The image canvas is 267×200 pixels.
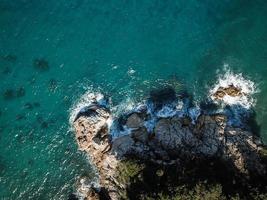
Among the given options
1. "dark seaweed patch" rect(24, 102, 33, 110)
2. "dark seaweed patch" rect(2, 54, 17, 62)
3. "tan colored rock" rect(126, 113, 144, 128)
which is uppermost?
"dark seaweed patch" rect(2, 54, 17, 62)

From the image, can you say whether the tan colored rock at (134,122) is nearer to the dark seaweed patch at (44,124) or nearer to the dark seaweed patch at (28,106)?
the dark seaweed patch at (44,124)

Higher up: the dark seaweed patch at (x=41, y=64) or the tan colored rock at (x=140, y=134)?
the dark seaweed patch at (x=41, y=64)

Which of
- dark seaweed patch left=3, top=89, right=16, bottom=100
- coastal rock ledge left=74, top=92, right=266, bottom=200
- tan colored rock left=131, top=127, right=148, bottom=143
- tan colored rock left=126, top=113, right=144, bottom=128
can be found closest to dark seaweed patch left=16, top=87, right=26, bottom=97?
dark seaweed patch left=3, top=89, right=16, bottom=100

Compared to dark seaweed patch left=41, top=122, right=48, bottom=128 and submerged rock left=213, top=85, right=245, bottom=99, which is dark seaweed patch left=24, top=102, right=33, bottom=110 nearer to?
dark seaweed patch left=41, top=122, right=48, bottom=128

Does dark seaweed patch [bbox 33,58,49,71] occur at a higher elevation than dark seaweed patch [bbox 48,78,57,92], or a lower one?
higher

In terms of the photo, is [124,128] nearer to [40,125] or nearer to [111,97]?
[111,97]

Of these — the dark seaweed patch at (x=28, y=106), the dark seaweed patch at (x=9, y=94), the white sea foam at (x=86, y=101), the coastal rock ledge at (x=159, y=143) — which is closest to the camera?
the coastal rock ledge at (x=159, y=143)

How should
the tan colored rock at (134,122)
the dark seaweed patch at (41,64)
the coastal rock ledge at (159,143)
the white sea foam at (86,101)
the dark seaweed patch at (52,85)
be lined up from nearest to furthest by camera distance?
1. the coastal rock ledge at (159,143)
2. the tan colored rock at (134,122)
3. the white sea foam at (86,101)
4. the dark seaweed patch at (52,85)
5. the dark seaweed patch at (41,64)

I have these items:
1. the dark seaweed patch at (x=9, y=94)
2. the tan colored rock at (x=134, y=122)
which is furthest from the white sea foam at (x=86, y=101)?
the dark seaweed patch at (x=9, y=94)
